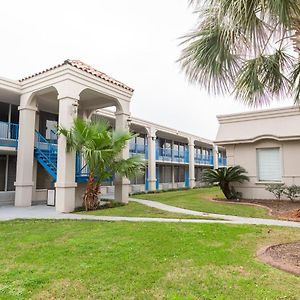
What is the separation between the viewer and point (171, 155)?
3009cm

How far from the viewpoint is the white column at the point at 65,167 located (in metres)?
12.0

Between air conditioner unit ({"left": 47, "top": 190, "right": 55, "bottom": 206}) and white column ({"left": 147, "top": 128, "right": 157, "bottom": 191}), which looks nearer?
air conditioner unit ({"left": 47, "top": 190, "right": 55, "bottom": 206})

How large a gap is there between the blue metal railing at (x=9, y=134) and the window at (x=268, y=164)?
41.9 ft

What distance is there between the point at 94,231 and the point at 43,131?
34.5 ft

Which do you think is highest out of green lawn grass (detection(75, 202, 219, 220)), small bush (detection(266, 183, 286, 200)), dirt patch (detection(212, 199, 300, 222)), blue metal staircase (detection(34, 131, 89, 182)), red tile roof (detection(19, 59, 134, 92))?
red tile roof (detection(19, 59, 134, 92))

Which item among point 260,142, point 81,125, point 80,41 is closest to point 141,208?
point 81,125

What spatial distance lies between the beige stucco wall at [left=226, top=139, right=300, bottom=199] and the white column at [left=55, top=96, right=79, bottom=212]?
29.7 ft

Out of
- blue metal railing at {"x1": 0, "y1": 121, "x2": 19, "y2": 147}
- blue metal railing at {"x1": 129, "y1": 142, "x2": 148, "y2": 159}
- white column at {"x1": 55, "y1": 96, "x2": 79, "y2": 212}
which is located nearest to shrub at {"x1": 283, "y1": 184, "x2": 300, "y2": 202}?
white column at {"x1": 55, "y1": 96, "x2": 79, "y2": 212}

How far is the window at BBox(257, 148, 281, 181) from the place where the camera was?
1563 centimetres

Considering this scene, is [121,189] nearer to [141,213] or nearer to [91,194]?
[91,194]

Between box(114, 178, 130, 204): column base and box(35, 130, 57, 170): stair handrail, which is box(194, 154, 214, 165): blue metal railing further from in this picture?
box(35, 130, 57, 170): stair handrail

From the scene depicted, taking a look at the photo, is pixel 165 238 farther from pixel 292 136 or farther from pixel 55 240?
pixel 292 136

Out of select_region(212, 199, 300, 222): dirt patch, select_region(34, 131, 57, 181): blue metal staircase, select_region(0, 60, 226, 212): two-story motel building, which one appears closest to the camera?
select_region(212, 199, 300, 222): dirt patch

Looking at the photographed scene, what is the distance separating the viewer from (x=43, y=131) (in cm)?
1680
